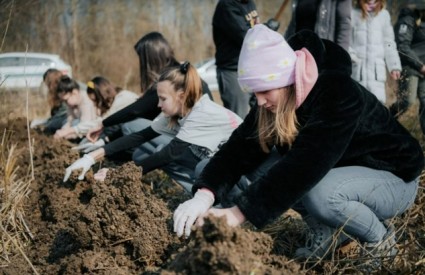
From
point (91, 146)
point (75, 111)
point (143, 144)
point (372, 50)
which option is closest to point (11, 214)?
point (143, 144)

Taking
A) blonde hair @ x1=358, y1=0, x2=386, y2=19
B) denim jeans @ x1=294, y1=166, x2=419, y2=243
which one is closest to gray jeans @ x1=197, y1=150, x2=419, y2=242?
denim jeans @ x1=294, y1=166, x2=419, y2=243

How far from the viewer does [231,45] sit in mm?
5121

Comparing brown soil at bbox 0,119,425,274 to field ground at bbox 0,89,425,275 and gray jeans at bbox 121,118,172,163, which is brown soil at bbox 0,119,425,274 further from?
gray jeans at bbox 121,118,172,163

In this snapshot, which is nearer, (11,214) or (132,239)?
(132,239)

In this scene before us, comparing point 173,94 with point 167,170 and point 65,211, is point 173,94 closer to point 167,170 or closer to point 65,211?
point 167,170

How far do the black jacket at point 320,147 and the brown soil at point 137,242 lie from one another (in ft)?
0.64

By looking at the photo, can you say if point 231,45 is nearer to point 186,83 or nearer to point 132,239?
point 186,83

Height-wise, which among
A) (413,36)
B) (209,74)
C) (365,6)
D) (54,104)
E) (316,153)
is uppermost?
(365,6)

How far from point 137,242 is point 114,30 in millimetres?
17613

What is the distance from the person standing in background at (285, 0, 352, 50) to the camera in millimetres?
4523

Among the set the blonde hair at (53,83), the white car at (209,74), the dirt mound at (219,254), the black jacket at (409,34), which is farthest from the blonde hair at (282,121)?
the white car at (209,74)

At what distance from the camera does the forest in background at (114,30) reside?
59.1 feet

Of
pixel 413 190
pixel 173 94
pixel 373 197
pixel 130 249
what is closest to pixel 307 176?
pixel 373 197

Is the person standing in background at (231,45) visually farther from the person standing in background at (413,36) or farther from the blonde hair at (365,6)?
the person standing in background at (413,36)
